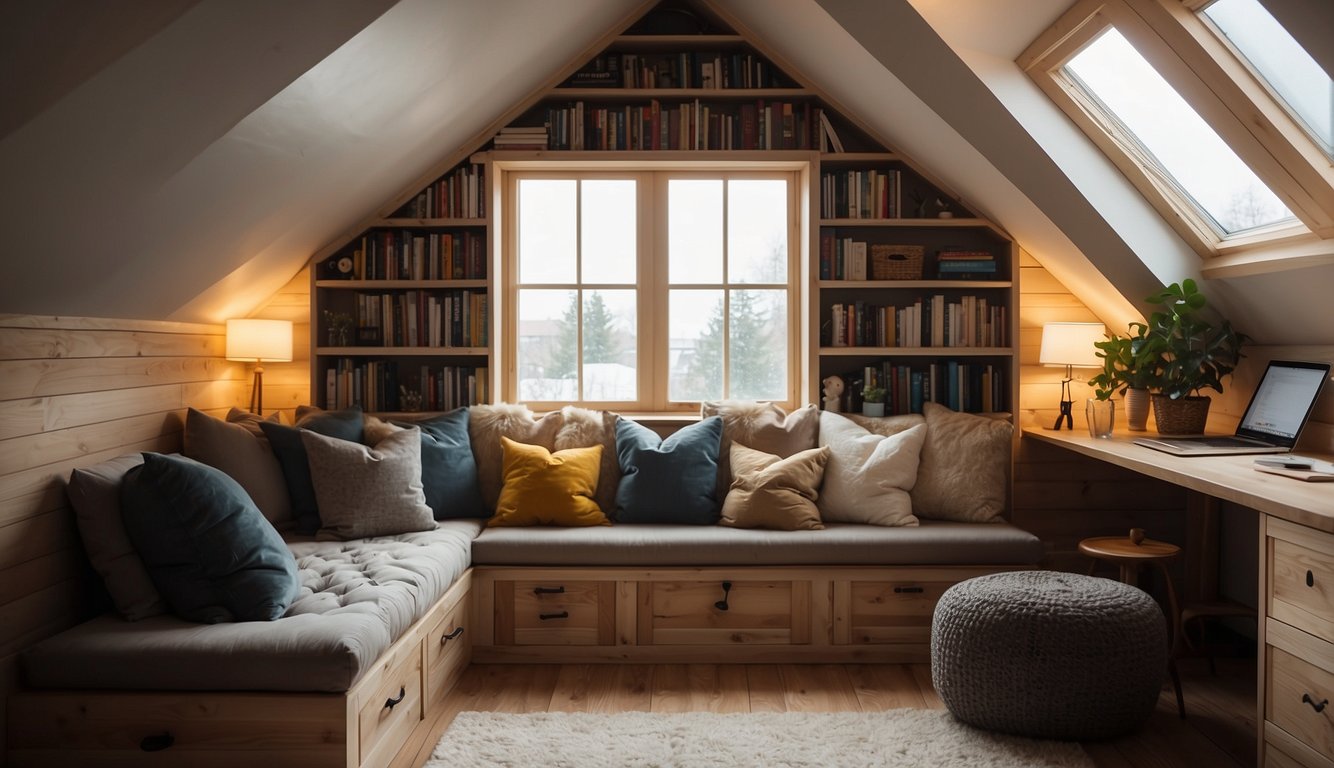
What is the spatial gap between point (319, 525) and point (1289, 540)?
125 inches

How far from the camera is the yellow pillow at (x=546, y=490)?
360cm

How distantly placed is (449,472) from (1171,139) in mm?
3126

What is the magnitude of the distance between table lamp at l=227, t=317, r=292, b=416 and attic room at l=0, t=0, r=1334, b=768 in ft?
0.07

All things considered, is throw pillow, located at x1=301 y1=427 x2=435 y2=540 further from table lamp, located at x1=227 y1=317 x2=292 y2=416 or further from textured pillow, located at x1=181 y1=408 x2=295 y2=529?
table lamp, located at x1=227 y1=317 x2=292 y2=416

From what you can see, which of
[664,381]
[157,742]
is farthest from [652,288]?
[157,742]

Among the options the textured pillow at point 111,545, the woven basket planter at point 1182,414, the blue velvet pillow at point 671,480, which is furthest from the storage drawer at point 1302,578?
the textured pillow at point 111,545

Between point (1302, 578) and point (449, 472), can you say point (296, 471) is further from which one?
→ point (1302, 578)

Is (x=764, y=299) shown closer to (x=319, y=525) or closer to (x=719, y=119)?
(x=719, y=119)

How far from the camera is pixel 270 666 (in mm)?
2209

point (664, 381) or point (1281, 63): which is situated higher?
point (1281, 63)

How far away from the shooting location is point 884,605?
3.42m

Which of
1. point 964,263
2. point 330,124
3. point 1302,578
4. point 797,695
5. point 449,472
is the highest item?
point 330,124

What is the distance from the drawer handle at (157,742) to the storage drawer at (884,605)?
233cm

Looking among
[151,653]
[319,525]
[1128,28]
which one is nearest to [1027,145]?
[1128,28]
